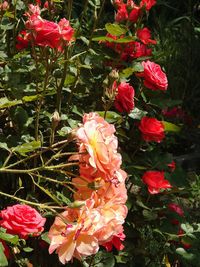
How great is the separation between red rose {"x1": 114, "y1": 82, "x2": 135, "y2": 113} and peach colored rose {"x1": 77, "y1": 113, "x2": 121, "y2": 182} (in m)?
0.67

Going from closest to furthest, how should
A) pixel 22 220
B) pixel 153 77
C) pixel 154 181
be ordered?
1. pixel 22 220
2. pixel 153 77
3. pixel 154 181

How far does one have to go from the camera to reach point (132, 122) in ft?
7.43

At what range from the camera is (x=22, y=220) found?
148 centimetres

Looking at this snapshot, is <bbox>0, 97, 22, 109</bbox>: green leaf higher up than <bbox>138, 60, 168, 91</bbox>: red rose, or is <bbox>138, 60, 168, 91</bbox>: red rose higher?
<bbox>0, 97, 22, 109</bbox>: green leaf

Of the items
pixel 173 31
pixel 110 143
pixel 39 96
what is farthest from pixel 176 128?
pixel 173 31

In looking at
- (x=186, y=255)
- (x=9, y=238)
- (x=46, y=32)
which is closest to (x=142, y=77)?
(x=186, y=255)

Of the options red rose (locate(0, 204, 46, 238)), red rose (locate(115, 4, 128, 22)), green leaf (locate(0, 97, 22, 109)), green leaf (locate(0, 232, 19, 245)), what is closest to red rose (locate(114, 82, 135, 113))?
red rose (locate(115, 4, 128, 22))

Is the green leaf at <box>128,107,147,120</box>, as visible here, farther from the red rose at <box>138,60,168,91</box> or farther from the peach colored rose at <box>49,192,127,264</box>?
the peach colored rose at <box>49,192,127,264</box>

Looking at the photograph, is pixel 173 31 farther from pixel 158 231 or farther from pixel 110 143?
pixel 110 143

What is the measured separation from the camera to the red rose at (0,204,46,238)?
1.49 m

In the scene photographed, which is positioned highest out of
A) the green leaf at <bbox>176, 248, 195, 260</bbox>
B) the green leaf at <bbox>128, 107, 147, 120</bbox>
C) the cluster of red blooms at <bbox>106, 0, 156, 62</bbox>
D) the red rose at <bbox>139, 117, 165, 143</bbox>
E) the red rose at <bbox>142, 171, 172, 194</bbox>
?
the cluster of red blooms at <bbox>106, 0, 156, 62</bbox>

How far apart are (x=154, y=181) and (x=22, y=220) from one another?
0.72 metres

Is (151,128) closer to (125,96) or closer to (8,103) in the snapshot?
(125,96)

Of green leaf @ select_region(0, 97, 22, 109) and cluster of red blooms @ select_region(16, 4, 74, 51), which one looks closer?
cluster of red blooms @ select_region(16, 4, 74, 51)
